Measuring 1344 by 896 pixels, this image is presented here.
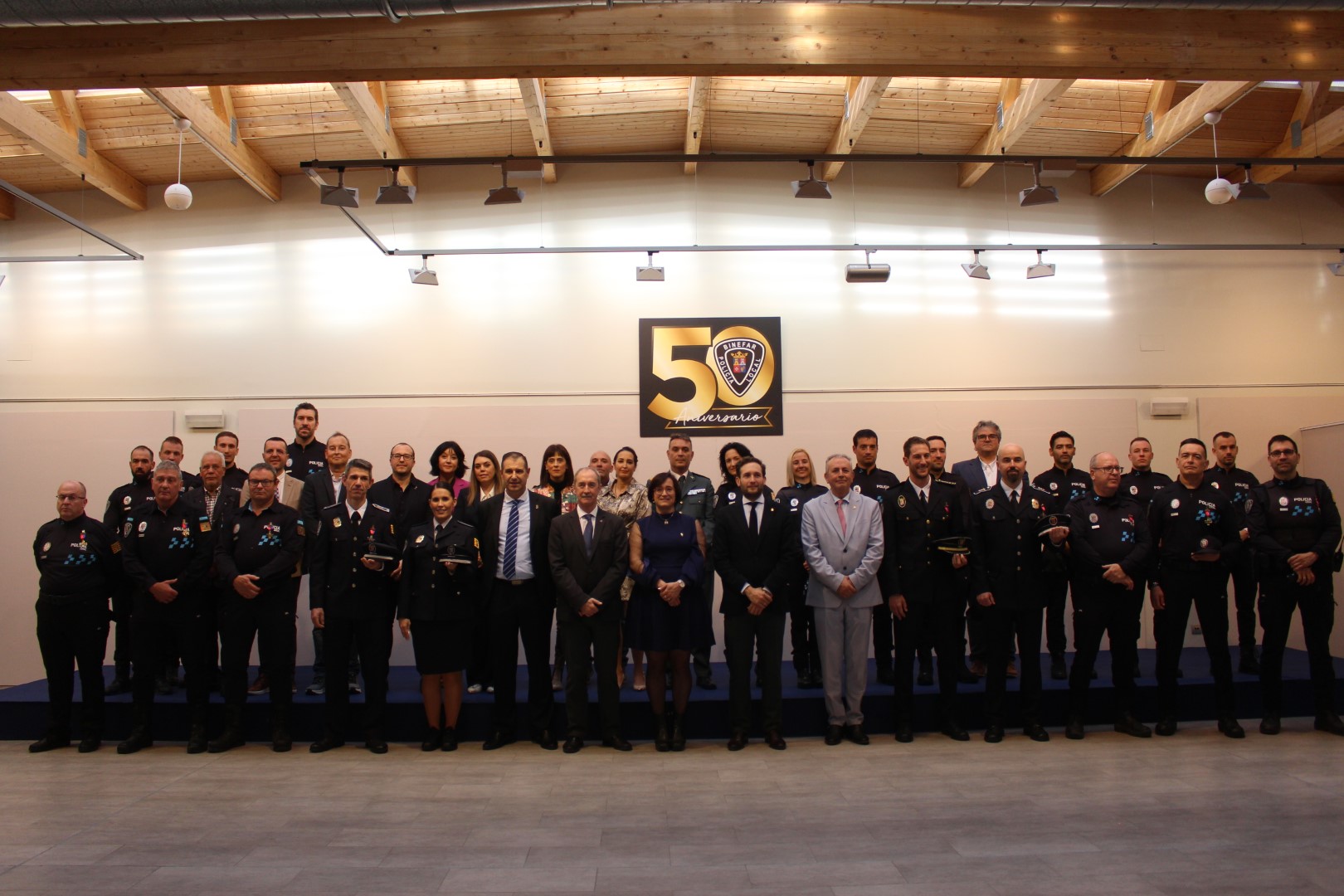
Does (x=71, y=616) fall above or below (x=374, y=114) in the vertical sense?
below

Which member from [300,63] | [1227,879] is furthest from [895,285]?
[1227,879]

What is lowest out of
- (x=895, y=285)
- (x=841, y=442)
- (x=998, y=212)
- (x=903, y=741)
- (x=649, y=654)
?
(x=903, y=741)

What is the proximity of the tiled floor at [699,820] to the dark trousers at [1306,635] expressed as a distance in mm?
288

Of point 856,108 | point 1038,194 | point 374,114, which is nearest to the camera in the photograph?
point 1038,194

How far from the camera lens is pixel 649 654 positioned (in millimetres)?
4980

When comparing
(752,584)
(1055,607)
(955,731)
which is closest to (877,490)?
(752,584)

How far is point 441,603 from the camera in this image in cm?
493

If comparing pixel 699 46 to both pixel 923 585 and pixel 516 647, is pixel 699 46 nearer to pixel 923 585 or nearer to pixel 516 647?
pixel 923 585

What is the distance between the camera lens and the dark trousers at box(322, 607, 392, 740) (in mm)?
5070

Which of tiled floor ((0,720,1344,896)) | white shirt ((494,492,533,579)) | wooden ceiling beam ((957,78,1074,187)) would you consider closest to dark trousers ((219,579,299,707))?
tiled floor ((0,720,1344,896))

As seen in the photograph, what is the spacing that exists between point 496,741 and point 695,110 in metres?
4.83

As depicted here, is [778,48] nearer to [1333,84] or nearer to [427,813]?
[427,813]

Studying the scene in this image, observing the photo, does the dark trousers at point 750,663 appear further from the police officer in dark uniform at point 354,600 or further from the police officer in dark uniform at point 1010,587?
the police officer in dark uniform at point 354,600

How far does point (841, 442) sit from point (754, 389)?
882 millimetres
